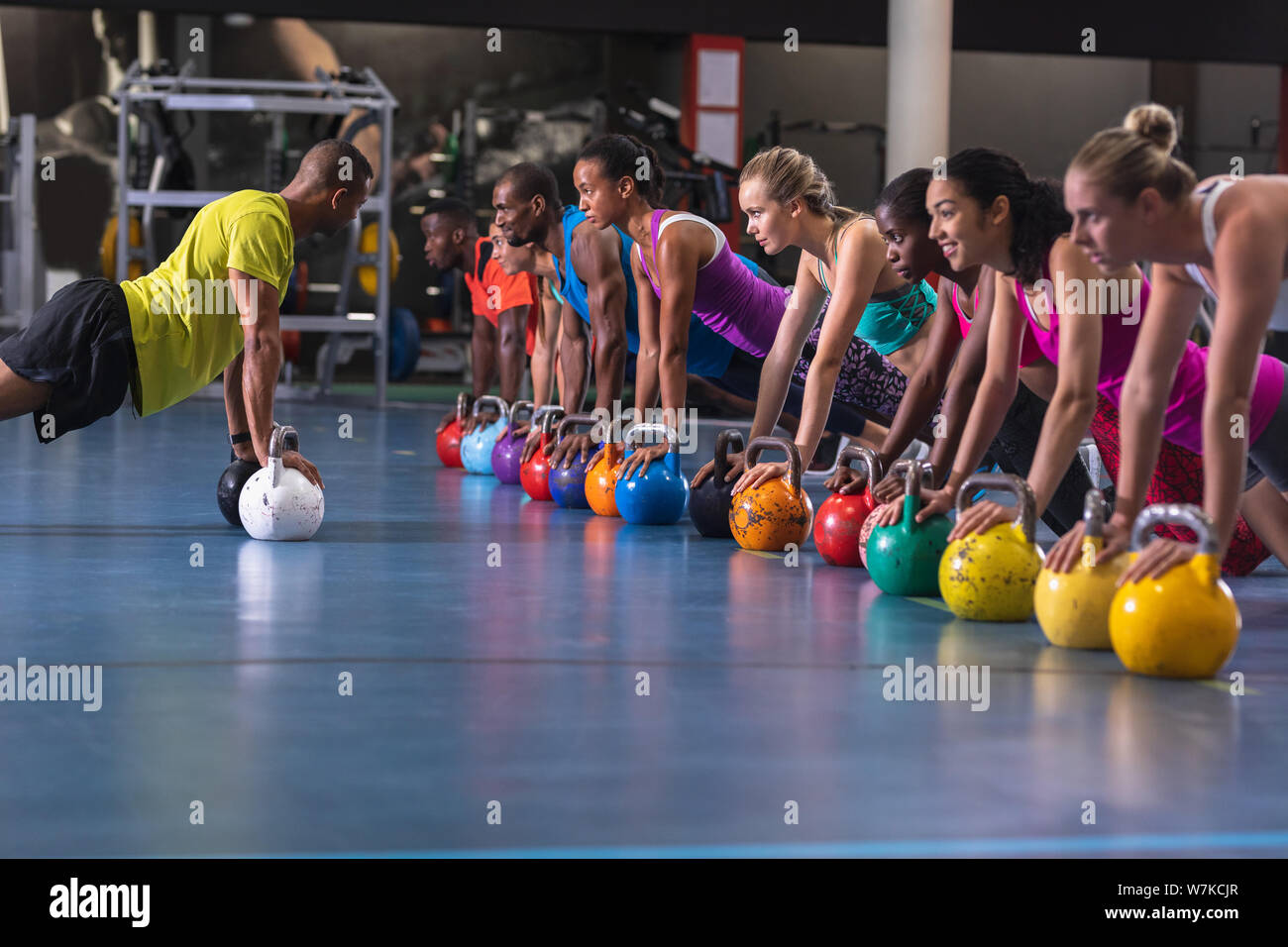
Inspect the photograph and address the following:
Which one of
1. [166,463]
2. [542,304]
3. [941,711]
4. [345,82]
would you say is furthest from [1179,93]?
[941,711]

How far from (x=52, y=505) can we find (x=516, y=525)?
1659 millimetres

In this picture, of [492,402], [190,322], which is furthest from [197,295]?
[492,402]

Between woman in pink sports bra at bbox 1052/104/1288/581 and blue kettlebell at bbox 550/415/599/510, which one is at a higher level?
woman in pink sports bra at bbox 1052/104/1288/581

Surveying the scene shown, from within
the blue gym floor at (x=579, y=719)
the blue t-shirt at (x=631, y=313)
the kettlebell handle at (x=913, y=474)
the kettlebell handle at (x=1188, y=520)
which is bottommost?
the blue gym floor at (x=579, y=719)

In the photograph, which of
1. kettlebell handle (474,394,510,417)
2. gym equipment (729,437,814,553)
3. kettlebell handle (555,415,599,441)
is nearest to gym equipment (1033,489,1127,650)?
gym equipment (729,437,814,553)

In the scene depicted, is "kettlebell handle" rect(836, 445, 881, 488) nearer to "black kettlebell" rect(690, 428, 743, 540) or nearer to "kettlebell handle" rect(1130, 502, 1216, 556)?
"black kettlebell" rect(690, 428, 743, 540)

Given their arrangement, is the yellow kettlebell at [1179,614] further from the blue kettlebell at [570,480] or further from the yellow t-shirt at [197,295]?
the blue kettlebell at [570,480]

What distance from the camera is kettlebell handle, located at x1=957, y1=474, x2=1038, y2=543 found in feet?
10.8

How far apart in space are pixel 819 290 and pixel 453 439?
2.60 m

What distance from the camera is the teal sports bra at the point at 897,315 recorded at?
5094 mm

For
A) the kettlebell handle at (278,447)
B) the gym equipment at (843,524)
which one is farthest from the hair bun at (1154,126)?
the kettlebell handle at (278,447)

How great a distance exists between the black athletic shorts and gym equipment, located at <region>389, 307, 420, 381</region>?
25.0ft

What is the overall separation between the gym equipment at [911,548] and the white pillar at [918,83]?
8558 millimetres

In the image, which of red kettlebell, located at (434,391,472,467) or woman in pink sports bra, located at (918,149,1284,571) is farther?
red kettlebell, located at (434,391,472,467)
